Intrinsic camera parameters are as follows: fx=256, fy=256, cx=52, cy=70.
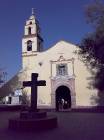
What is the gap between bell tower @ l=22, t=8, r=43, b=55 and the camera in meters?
32.4

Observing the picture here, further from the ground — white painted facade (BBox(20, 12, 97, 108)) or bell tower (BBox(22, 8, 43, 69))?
bell tower (BBox(22, 8, 43, 69))

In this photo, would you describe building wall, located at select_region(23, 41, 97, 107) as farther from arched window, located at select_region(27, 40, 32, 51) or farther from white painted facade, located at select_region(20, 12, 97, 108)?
arched window, located at select_region(27, 40, 32, 51)

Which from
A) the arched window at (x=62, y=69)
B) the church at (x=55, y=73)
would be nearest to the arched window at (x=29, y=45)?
the church at (x=55, y=73)

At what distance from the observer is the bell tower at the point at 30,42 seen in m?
32.1

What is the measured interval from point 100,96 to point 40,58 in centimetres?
865

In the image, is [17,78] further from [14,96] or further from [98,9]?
[98,9]

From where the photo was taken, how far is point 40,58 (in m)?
30.9

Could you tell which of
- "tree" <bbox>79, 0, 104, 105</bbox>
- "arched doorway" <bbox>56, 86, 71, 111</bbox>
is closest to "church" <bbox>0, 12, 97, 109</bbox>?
"arched doorway" <bbox>56, 86, 71, 111</bbox>

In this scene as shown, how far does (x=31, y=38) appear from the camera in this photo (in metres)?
32.6

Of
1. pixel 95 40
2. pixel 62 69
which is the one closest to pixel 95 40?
pixel 95 40

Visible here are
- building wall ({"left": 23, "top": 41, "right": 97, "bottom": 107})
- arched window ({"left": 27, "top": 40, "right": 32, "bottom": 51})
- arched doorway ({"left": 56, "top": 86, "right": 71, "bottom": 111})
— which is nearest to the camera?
building wall ({"left": 23, "top": 41, "right": 97, "bottom": 107})

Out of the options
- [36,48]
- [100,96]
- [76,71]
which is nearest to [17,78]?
[36,48]

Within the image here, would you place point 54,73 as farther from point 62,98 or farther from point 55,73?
point 62,98

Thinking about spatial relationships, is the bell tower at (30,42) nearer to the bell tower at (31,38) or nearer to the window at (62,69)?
the bell tower at (31,38)
